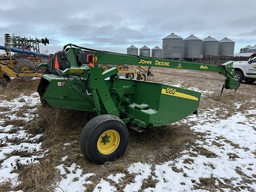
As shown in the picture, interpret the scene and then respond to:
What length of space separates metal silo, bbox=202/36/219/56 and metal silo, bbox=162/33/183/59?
4731 millimetres

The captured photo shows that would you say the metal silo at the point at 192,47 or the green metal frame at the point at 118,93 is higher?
the metal silo at the point at 192,47

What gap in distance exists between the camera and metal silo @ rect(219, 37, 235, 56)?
3266 centimetres

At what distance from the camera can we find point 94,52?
3.46 m

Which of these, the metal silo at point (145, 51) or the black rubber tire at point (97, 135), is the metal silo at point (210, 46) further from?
the black rubber tire at point (97, 135)

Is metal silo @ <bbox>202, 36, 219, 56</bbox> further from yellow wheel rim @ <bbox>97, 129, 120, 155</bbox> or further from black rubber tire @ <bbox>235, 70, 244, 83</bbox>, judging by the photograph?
yellow wheel rim @ <bbox>97, 129, 120, 155</bbox>

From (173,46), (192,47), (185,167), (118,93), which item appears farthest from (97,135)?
(192,47)

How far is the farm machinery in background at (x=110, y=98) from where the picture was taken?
10.7 feet

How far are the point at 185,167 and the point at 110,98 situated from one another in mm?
1646

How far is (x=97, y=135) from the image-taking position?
3131 mm

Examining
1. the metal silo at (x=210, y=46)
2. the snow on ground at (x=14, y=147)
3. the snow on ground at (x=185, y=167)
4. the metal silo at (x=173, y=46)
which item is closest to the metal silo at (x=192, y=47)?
the metal silo at (x=173, y=46)

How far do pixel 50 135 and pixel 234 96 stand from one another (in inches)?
298

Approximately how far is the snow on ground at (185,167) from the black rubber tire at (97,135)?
280mm

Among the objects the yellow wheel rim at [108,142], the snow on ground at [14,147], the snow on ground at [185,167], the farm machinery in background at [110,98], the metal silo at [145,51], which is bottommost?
the snow on ground at [185,167]

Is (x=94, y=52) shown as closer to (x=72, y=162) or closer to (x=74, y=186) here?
(x=72, y=162)
